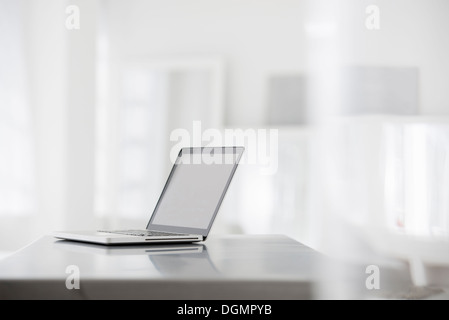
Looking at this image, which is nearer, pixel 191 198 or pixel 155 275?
pixel 155 275

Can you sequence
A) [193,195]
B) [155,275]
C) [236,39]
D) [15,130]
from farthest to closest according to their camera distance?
[236,39] → [15,130] → [193,195] → [155,275]

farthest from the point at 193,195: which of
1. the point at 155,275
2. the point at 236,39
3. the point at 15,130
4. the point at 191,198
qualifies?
the point at 236,39

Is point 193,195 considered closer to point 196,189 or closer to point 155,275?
point 196,189

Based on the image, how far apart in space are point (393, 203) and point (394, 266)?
52 mm

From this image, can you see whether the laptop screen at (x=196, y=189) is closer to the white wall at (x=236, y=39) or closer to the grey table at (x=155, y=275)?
the grey table at (x=155, y=275)

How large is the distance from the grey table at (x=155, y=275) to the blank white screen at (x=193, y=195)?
0.16 meters

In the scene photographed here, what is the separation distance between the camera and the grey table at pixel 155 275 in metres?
0.58

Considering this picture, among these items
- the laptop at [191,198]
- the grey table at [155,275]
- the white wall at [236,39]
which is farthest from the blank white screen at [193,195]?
the white wall at [236,39]

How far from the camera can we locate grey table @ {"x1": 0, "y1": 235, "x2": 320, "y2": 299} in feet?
1.89

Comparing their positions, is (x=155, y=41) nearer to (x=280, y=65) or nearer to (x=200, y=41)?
(x=200, y=41)

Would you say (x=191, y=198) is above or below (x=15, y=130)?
below

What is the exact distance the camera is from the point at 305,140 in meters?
3.11

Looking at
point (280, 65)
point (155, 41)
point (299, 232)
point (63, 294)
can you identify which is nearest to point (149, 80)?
point (155, 41)

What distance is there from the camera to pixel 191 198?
970mm
